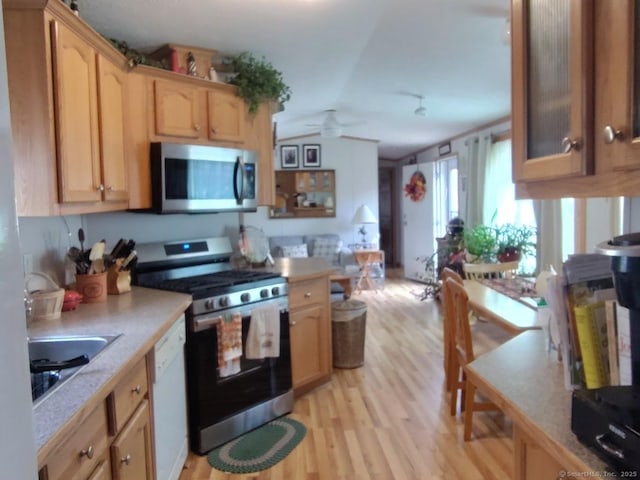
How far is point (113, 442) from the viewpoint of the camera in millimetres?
1486

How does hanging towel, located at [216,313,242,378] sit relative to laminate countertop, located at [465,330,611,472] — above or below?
below

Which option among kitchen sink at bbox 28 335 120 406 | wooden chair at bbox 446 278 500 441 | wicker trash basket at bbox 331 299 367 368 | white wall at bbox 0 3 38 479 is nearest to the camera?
white wall at bbox 0 3 38 479

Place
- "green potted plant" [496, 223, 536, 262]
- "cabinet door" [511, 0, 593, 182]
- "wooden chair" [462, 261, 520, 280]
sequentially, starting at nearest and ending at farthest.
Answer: "cabinet door" [511, 0, 593, 182], "wooden chair" [462, 261, 520, 280], "green potted plant" [496, 223, 536, 262]

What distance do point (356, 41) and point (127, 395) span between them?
2.70 metres

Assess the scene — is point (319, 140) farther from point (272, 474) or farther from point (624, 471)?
point (624, 471)

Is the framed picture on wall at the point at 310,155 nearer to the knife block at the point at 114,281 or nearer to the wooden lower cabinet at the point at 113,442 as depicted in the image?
the knife block at the point at 114,281

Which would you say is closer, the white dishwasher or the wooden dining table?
the white dishwasher

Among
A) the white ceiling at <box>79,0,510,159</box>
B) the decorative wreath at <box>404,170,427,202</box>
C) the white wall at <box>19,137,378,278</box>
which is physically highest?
the white ceiling at <box>79,0,510,159</box>

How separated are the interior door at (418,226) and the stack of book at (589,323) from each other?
6464 millimetres

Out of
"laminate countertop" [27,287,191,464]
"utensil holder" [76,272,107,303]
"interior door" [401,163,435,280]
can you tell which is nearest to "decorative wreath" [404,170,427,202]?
"interior door" [401,163,435,280]

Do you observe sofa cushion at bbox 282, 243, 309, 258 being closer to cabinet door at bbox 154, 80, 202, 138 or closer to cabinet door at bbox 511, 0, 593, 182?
cabinet door at bbox 154, 80, 202, 138

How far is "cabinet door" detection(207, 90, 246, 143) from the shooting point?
9.82 ft

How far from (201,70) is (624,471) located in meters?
3.01

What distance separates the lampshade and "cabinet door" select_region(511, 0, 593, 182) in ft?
20.1
